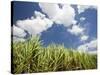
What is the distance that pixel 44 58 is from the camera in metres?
1.94

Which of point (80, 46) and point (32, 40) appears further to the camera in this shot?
point (80, 46)

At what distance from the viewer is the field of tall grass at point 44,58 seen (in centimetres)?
187

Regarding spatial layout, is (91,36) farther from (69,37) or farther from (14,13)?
(14,13)

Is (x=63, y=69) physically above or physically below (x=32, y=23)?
below

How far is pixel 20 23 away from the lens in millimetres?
1879

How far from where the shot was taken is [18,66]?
6.12 ft

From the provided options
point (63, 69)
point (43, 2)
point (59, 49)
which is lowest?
point (63, 69)

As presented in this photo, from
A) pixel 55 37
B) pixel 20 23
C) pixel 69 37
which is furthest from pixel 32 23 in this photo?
pixel 69 37

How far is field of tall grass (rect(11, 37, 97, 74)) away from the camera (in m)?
1.87

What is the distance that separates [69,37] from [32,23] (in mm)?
370

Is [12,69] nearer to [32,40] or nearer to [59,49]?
[32,40]

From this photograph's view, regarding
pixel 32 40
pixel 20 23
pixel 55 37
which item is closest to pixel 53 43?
pixel 55 37

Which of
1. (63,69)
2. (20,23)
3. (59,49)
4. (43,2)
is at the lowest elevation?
(63,69)

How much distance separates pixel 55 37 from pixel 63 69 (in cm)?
30
